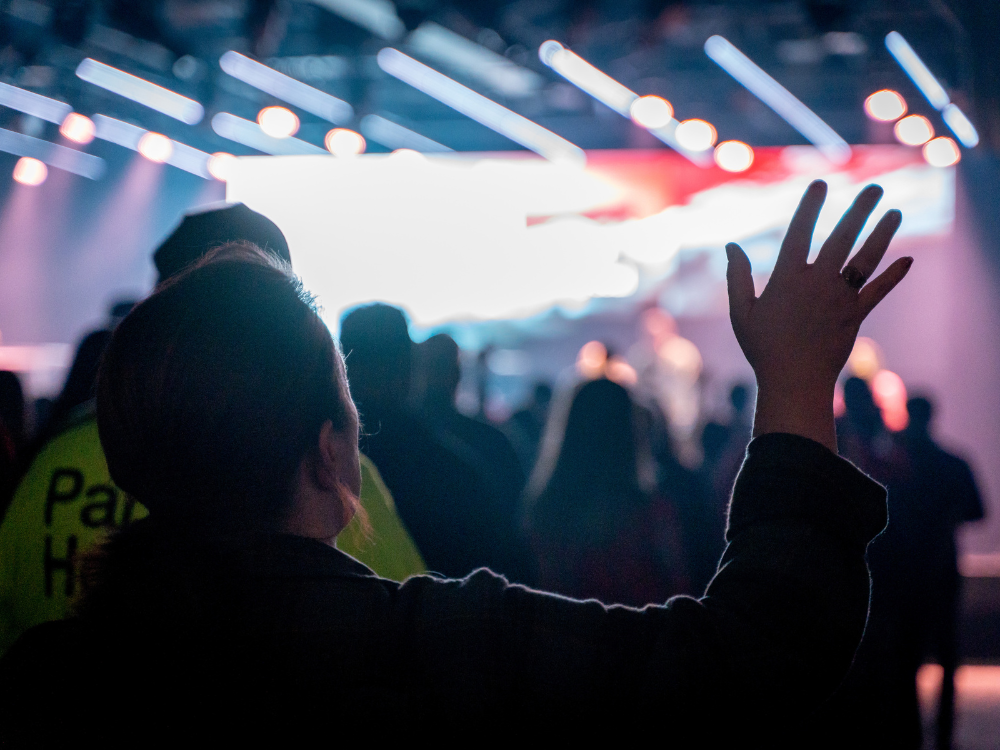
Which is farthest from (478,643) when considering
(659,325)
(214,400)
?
(659,325)

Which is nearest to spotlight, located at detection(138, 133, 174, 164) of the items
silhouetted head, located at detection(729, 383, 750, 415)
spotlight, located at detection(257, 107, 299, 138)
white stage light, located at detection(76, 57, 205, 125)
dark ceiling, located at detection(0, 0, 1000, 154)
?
dark ceiling, located at detection(0, 0, 1000, 154)

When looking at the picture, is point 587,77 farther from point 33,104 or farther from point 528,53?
point 33,104

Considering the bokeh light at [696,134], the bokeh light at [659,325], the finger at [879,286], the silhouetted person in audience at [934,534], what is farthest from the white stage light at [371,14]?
the bokeh light at [659,325]

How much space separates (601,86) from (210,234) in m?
6.38

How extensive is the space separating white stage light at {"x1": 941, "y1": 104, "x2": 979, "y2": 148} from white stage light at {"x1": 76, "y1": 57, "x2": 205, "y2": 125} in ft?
21.4

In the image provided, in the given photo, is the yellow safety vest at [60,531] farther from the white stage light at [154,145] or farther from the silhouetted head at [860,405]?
the white stage light at [154,145]

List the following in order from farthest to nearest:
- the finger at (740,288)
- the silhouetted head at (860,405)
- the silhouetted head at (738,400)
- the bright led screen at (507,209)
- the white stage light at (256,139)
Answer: the white stage light at (256,139) → the bright led screen at (507,209) → the silhouetted head at (738,400) → the silhouetted head at (860,405) → the finger at (740,288)

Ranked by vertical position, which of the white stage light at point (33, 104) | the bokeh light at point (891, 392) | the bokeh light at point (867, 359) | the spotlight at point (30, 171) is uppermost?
the white stage light at point (33, 104)

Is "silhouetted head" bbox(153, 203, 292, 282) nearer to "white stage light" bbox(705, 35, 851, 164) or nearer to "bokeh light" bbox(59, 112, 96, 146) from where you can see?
"white stage light" bbox(705, 35, 851, 164)

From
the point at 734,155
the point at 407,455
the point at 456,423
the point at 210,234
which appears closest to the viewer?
the point at 210,234

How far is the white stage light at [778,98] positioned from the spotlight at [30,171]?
588cm

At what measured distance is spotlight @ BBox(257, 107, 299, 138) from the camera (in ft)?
24.9

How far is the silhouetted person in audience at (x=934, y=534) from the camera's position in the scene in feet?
12.5

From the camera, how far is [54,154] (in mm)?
7582
